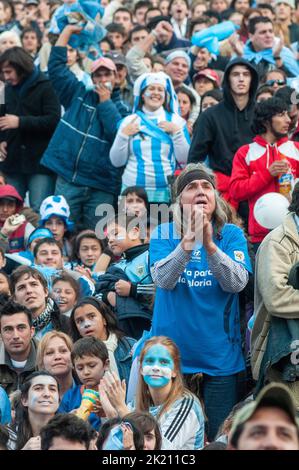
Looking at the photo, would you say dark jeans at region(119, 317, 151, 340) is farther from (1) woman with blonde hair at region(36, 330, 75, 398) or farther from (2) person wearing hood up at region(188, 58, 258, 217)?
(2) person wearing hood up at region(188, 58, 258, 217)

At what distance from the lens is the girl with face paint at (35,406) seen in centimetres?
768

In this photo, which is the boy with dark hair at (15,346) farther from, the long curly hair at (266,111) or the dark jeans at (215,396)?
the long curly hair at (266,111)

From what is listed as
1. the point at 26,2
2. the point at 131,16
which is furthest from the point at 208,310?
the point at 26,2

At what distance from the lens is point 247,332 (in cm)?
828

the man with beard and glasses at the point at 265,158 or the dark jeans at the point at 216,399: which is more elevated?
the man with beard and glasses at the point at 265,158

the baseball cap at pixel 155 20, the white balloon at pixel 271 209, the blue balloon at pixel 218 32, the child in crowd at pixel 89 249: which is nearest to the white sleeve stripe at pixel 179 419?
the white balloon at pixel 271 209

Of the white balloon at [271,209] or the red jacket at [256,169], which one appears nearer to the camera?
the white balloon at [271,209]

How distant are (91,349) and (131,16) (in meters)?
8.72

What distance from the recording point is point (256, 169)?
9.39 m

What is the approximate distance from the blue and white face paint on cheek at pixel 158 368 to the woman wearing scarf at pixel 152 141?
361cm

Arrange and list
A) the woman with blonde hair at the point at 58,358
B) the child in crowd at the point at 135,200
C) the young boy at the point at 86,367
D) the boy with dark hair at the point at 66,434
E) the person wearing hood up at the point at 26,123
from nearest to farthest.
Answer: the boy with dark hair at the point at 66,434
the young boy at the point at 86,367
the woman with blonde hair at the point at 58,358
the child in crowd at the point at 135,200
the person wearing hood up at the point at 26,123

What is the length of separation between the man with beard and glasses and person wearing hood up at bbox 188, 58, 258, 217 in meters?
0.67

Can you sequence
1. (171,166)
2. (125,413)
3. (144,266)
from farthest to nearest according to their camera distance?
(171,166)
(144,266)
(125,413)

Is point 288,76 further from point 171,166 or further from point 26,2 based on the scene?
point 26,2
